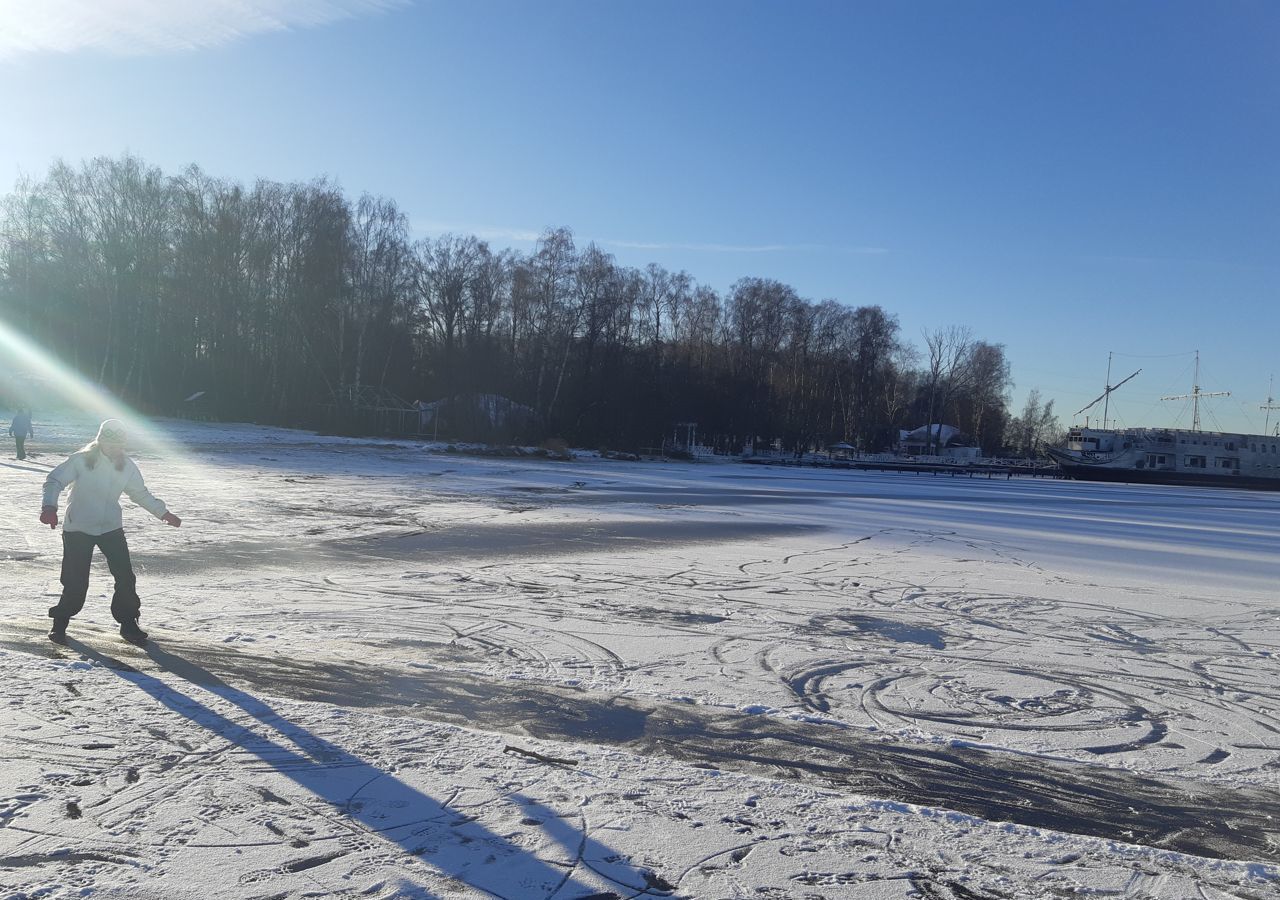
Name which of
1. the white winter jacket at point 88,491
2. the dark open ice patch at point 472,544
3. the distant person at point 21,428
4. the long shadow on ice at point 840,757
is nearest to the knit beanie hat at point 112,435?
the white winter jacket at point 88,491

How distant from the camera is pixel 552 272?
64.8 meters

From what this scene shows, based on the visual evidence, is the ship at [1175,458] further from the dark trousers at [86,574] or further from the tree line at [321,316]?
the dark trousers at [86,574]

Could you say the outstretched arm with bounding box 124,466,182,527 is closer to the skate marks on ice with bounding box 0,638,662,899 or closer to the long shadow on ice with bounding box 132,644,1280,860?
the long shadow on ice with bounding box 132,644,1280,860

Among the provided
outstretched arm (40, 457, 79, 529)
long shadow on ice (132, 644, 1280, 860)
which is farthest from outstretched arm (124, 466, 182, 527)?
long shadow on ice (132, 644, 1280, 860)

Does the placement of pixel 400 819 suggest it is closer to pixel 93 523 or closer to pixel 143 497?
pixel 93 523

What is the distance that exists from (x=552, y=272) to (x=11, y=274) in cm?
3450

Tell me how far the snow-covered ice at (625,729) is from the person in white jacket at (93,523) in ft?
1.06

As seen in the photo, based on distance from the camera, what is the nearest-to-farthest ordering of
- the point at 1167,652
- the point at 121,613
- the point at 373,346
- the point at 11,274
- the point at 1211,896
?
the point at 1211,896, the point at 121,613, the point at 1167,652, the point at 11,274, the point at 373,346

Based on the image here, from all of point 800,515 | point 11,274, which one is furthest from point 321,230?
point 800,515

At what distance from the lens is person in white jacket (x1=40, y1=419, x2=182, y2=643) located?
23.5 ft

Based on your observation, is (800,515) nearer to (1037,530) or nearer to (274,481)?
(1037,530)

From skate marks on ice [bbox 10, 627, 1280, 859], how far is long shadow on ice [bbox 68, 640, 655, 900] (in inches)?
2.4

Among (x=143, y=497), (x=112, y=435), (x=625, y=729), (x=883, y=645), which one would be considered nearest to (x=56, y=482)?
(x=112, y=435)

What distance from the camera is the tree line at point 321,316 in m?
54.4
